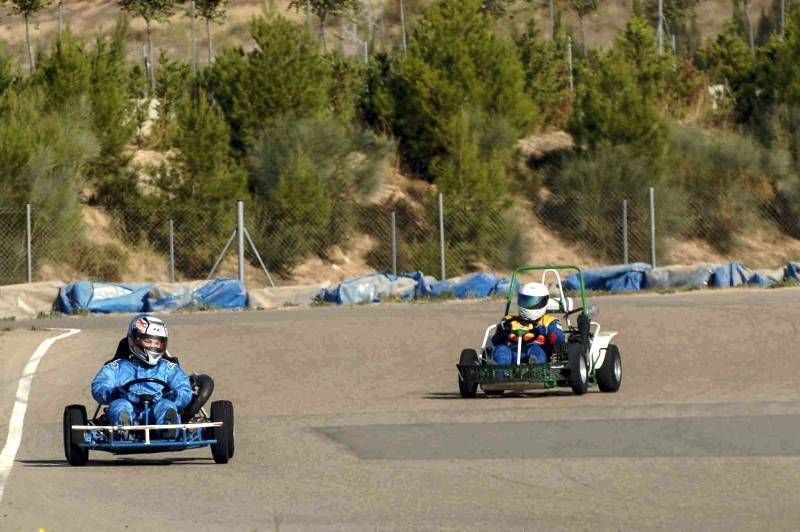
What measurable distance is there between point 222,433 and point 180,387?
874 mm

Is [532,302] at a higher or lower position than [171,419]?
higher

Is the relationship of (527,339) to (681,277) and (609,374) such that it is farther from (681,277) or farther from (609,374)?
(681,277)

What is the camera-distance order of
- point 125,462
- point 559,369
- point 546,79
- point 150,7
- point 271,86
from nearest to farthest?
point 125,462, point 559,369, point 271,86, point 546,79, point 150,7

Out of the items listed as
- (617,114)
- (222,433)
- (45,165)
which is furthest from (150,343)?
(617,114)

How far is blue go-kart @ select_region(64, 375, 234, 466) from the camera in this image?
1112 cm

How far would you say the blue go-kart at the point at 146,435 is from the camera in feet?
36.5

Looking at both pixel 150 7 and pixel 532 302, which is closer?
pixel 532 302

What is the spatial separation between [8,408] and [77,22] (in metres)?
100

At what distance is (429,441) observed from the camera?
12.3 metres

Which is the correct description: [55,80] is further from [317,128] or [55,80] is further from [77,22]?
[77,22]

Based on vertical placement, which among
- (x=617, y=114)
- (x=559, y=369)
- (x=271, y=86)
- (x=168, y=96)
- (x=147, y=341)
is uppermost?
(x=168, y=96)

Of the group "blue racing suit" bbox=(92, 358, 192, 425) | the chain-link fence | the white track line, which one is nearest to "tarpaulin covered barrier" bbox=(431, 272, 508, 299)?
the chain-link fence

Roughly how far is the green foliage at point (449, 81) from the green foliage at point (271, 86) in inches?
122

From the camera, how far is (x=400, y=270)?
3541cm
